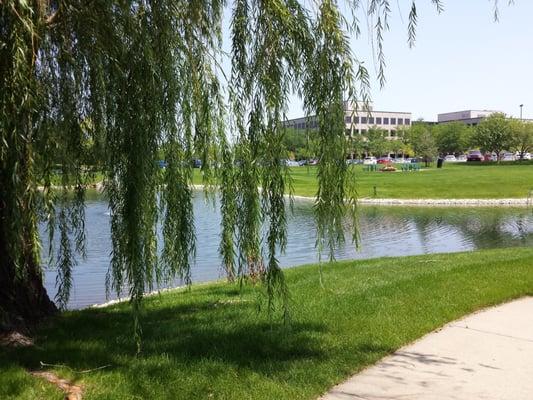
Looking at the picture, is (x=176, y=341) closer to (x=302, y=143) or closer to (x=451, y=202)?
(x=302, y=143)

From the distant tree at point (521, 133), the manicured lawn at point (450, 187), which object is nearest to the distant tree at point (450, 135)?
the distant tree at point (521, 133)

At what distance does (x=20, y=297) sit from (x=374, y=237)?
17.9 meters

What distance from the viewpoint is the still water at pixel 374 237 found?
1375cm

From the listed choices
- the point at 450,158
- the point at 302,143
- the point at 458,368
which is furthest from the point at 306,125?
the point at 450,158

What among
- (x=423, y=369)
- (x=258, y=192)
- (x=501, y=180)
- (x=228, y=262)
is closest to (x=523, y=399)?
(x=423, y=369)

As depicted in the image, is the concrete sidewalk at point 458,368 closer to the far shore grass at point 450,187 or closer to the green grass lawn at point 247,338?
the green grass lawn at point 247,338

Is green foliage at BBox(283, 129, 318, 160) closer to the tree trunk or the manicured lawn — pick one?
the tree trunk

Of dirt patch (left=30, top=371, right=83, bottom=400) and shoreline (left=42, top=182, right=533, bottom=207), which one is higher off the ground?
dirt patch (left=30, top=371, right=83, bottom=400)

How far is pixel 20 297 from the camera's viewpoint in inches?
227

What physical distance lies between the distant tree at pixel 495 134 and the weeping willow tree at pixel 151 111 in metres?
80.7

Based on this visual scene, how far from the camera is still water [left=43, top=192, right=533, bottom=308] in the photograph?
13750 mm

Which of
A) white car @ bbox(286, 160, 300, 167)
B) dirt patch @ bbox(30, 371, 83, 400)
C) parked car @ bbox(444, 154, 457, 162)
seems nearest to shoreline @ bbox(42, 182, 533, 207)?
white car @ bbox(286, 160, 300, 167)

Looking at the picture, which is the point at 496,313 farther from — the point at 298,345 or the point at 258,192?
the point at 258,192

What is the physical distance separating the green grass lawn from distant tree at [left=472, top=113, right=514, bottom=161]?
76.1 meters
